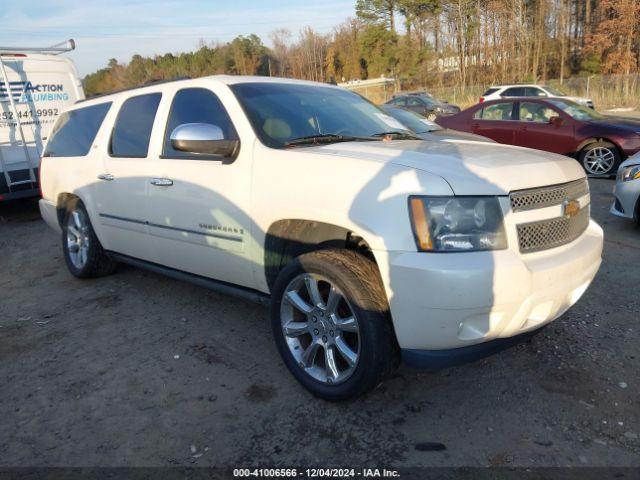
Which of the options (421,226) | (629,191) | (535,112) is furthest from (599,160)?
(421,226)

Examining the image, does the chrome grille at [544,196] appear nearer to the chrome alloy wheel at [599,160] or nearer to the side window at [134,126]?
the side window at [134,126]

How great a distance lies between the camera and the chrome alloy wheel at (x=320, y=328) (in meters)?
2.73

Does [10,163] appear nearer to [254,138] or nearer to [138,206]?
[138,206]

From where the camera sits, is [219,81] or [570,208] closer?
[570,208]

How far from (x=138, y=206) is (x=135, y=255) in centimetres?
56

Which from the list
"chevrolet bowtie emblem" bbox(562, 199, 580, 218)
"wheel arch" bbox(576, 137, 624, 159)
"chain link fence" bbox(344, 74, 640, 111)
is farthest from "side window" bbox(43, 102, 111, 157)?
"chain link fence" bbox(344, 74, 640, 111)

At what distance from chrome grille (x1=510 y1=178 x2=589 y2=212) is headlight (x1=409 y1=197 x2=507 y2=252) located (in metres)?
0.15

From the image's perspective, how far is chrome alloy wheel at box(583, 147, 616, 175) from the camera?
356 inches

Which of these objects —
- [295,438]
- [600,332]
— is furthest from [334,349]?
[600,332]

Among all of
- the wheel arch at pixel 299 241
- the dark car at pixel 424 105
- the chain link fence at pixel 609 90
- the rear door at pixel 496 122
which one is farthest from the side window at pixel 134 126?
the chain link fence at pixel 609 90

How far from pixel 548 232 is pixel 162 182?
265cm

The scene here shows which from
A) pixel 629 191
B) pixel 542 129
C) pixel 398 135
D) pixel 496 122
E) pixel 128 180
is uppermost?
pixel 398 135

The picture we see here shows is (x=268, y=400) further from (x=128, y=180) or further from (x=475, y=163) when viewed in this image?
(x=128, y=180)

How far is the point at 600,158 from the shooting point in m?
9.16
